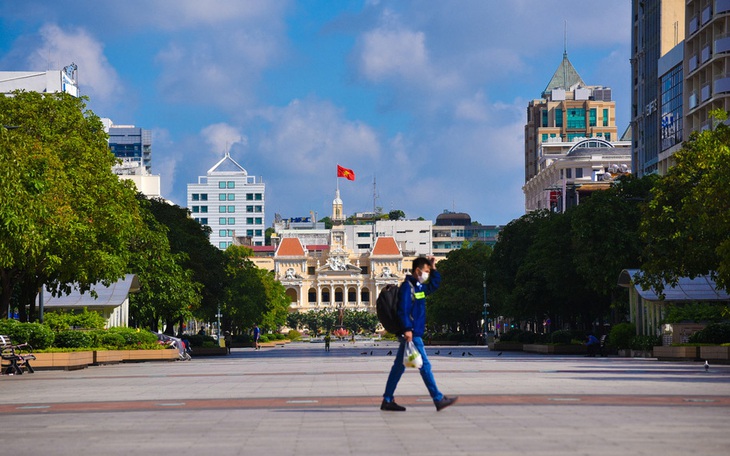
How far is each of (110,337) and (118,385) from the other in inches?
846

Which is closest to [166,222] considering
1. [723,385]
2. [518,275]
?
[518,275]

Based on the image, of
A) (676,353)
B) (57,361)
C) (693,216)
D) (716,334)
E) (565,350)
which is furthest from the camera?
(565,350)

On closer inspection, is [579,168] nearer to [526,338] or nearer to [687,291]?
[526,338]

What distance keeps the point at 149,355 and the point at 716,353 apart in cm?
2349

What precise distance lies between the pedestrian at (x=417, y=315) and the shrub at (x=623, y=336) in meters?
40.3

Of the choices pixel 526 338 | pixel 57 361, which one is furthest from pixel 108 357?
pixel 526 338

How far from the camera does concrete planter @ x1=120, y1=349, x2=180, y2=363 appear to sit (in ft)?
165

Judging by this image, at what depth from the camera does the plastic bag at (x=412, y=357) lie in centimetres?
1631

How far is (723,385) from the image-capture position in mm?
24266

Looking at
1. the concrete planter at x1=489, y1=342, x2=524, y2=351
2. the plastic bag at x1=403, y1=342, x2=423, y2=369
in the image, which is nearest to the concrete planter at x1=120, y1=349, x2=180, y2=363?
the concrete planter at x1=489, y1=342, x2=524, y2=351

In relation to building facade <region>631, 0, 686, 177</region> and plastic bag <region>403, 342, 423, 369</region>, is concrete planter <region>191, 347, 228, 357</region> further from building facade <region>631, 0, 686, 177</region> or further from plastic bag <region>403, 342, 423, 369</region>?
plastic bag <region>403, 342, 423, 369</region>

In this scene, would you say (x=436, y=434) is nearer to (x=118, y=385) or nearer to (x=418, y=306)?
(x=418, y=306)

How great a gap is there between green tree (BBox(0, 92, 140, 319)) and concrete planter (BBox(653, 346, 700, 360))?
20.4 metres

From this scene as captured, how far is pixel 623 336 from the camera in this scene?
185ft
